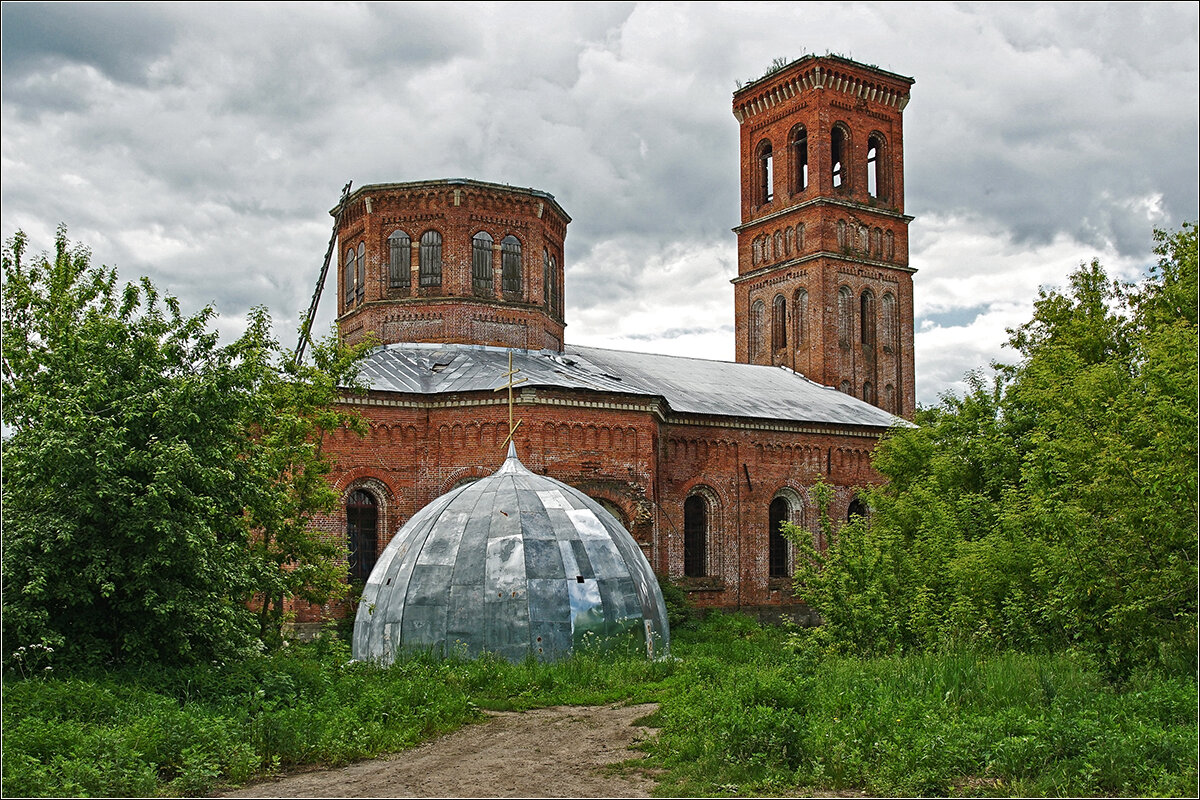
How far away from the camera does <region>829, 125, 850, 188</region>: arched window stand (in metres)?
41.1

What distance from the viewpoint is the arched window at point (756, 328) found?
139 feet

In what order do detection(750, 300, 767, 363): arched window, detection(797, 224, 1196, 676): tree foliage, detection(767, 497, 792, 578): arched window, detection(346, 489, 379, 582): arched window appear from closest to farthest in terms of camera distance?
detection(797, 224, 1196, 676): tree foliage
detection(346, 489, 379, 582): arched window
detection(767, 497, 792, 578): arched window
detection(750, 300, 767, 363): arched window

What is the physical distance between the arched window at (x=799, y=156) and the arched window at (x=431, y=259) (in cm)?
1728

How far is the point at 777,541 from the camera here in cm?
3209

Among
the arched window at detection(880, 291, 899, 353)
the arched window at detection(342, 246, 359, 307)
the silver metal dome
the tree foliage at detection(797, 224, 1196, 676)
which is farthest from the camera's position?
the arched window at detection(880, 291, 899, 353)

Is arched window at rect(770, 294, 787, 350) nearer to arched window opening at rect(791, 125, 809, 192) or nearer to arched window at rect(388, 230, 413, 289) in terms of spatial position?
arched window opening at rect(791, 125, 809, 192)

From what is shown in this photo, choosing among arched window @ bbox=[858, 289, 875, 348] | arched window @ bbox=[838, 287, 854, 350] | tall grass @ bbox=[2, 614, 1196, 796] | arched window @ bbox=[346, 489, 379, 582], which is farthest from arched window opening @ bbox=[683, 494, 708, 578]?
tall grass @ bbox=[2, 614, 1196, 796]

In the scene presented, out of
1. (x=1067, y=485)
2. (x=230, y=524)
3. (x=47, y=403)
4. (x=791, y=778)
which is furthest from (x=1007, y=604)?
(x=47, y=403)

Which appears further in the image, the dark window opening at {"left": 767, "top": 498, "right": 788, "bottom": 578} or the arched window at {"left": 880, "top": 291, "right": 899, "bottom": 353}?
the arched window at {"left": 880, "top": 291, "right": 899, "bottom": 353}

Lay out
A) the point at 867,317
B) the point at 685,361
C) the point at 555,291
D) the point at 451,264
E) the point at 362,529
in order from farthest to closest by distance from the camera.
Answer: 1. the point at 867,317
2. the point at 685,361
3. the point at 555,291
4. the point at 451,264
5. the point at 362,529

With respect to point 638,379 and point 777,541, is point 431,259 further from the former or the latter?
point 777,541

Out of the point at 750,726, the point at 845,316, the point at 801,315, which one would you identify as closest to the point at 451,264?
the point at 801,315

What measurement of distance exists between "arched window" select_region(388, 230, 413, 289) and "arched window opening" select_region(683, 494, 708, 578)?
32.0 feet

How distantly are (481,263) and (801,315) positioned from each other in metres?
15.3
